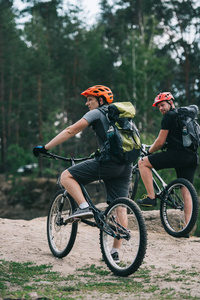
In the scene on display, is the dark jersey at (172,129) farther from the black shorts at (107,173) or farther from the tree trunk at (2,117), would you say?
the tree trunk at (2,117)

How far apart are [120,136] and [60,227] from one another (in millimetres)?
1654

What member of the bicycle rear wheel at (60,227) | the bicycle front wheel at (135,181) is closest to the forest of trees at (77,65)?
the bicycle front wheel at (135,181)

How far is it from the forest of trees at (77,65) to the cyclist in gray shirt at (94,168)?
23566mm

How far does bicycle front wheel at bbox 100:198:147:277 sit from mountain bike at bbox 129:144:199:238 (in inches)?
54.9

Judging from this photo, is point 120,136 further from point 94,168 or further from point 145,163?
point 145,163

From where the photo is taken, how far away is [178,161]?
6.75 meters

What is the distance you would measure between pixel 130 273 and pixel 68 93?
32.9 metres

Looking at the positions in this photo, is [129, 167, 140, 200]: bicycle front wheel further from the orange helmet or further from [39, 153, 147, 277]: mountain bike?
the orange helmet

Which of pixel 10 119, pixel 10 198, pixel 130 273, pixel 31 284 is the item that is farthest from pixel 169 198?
pixel 10 119

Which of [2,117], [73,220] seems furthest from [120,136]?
[2,117]

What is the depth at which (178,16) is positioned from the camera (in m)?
31.3

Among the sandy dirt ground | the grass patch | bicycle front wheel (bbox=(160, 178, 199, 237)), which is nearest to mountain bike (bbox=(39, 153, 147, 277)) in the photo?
the grass patch

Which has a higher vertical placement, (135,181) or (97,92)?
(97,92)

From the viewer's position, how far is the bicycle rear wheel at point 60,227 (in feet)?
19.2
